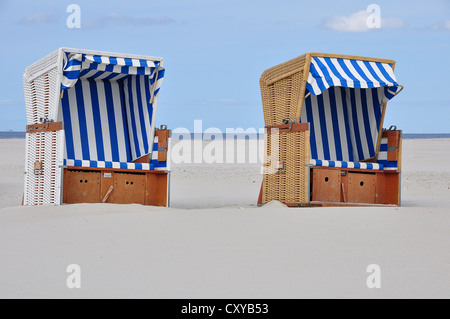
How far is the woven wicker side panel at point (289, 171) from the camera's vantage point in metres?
9.33

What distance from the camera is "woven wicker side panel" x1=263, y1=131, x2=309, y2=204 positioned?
9.33m

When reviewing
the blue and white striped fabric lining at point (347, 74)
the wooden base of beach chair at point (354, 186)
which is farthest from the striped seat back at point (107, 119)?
the wooden base of beach chair at point (354, 186)

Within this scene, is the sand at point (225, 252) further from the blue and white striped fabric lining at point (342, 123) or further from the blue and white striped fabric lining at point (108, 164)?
the blue and white striped fabric lining at point (342, 123)

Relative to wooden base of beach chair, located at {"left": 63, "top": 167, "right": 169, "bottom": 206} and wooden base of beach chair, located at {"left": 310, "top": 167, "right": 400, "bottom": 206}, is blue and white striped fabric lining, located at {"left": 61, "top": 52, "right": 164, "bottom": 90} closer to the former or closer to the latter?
wooden base of beach chair, located at {"left": 63, "top": 167, "right": 169, "bottom": 206}

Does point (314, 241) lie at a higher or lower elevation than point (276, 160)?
lower

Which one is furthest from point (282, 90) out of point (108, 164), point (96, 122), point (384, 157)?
point (96, 122)

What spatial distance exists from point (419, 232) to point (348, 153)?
544 centimetres

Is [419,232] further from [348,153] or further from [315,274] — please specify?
[348,153]

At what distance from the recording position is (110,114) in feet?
35.7

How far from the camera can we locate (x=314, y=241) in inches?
226

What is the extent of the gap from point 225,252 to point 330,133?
6.61m

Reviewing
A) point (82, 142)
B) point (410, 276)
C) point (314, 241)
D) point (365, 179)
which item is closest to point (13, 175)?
point (82, 142)

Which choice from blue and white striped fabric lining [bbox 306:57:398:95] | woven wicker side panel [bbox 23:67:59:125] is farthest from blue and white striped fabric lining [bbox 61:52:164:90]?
blue and white striped fabric lining [bbox 306:57:398:95]

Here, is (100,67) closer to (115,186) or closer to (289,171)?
(115,186)
